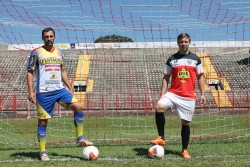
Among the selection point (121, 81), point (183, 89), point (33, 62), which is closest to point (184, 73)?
point (183, 89)

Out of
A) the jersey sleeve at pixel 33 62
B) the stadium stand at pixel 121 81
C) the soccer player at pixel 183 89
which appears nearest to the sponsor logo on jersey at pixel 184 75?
the soccer player at pixel 183 89

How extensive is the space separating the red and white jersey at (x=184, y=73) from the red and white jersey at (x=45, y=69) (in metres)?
1.65

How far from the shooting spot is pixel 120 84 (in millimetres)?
20500

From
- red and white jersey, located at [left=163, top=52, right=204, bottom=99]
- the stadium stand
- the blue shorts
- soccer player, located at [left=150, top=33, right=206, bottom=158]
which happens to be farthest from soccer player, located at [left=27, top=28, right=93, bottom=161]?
the stadium stand

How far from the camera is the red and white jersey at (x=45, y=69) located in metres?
5.05

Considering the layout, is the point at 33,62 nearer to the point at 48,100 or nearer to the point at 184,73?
the point at 48,100

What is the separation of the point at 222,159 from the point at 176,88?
3.83ft

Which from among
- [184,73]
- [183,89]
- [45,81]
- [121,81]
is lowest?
[183,89]

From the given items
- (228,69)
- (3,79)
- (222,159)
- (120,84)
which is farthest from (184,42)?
(228,69)

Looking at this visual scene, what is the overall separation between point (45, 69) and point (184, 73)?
1.93 m

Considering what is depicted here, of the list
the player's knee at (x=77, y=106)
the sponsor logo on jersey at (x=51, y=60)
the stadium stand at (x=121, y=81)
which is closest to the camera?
the sponsor logo on jersey at (x=51, y=60)

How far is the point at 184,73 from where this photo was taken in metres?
5.23

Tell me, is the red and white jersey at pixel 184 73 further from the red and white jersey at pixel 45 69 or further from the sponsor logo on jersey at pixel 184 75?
the red and white jersey at pixel 45 69

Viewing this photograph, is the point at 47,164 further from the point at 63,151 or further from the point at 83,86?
the point at 83,86
